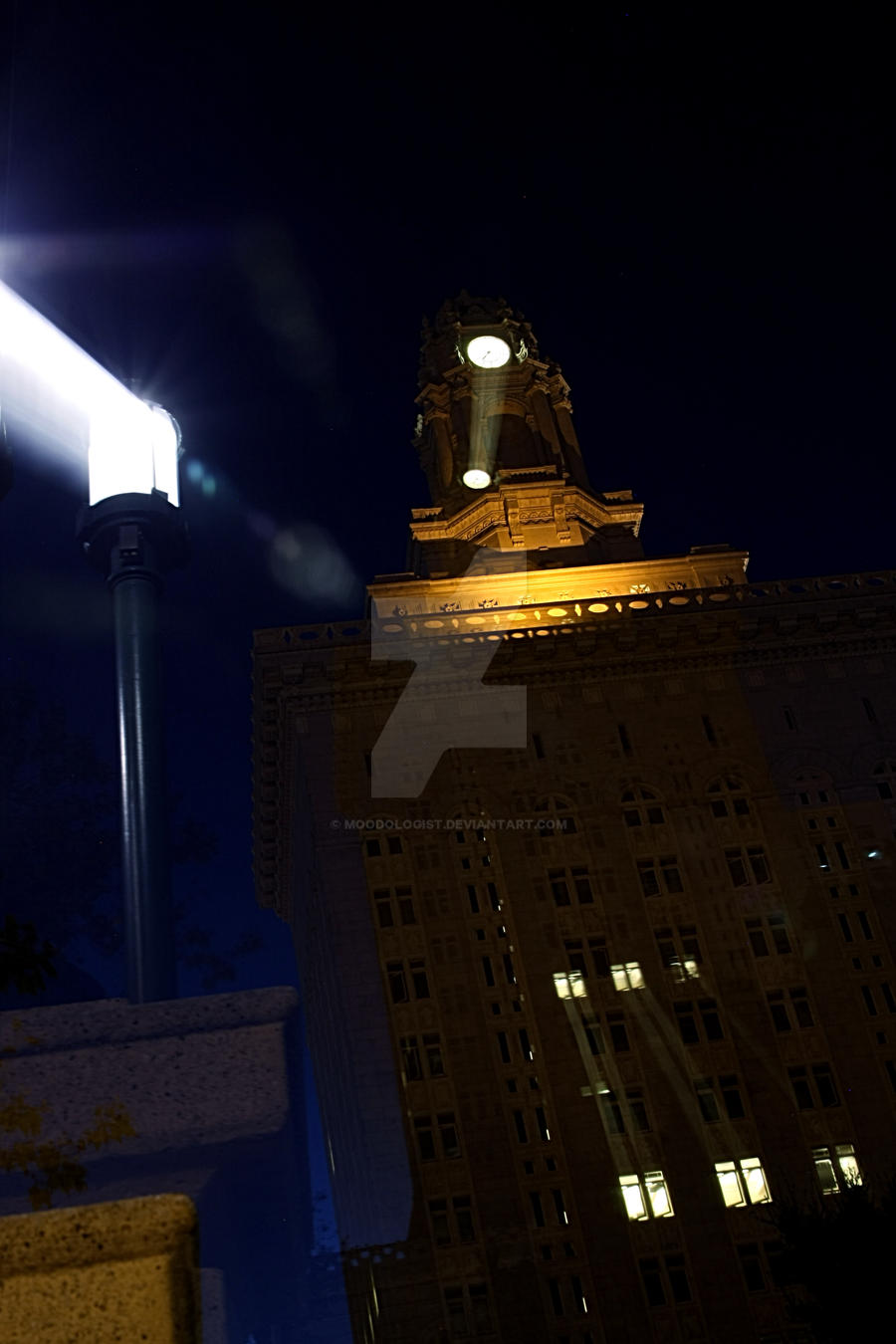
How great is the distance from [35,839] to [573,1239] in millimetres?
41045

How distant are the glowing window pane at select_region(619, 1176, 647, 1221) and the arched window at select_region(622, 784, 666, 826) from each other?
1154 cm

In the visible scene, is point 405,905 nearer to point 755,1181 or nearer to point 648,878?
point 648,878

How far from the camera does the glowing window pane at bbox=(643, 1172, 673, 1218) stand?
33.3 metres

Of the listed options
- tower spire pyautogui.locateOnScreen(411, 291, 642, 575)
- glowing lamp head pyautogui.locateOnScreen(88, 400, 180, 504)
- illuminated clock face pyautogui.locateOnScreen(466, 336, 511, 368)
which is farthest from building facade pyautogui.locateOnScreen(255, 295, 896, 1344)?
illuminated clock face pyautogui.locateOnScreen(466, 336, 511, 368)

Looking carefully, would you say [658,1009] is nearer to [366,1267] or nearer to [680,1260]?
[680,1260]

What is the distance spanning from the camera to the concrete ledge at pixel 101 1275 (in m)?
3.04

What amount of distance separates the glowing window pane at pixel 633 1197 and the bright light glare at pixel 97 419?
32.4 metres

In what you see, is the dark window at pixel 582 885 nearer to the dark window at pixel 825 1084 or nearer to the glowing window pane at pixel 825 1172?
the dark window at pixel 825 1084

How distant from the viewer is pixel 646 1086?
35.2m

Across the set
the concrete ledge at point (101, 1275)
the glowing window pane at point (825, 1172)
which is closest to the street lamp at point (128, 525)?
the glowing window pane at point (825, 1172)

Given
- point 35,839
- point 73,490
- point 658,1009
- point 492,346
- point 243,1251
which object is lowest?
point 243,1251

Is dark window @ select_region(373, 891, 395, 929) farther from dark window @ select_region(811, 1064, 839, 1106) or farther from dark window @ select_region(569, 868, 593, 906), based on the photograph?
dark window @ select_region(811, 1064, 839, 1106)

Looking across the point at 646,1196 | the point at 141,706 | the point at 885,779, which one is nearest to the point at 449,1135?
the point at 646,1196

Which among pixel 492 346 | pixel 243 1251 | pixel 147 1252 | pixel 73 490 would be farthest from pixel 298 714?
pixel 73 490
